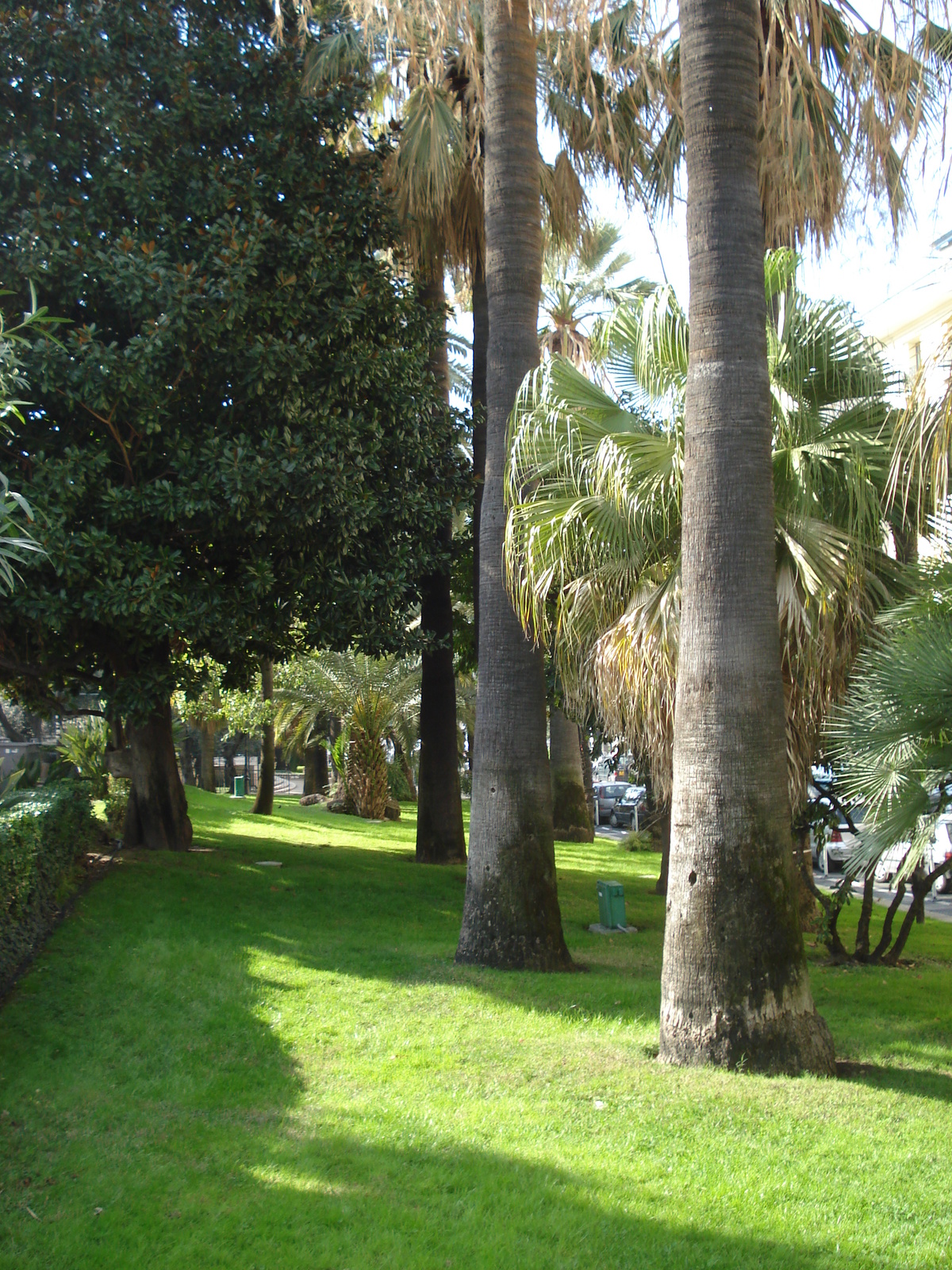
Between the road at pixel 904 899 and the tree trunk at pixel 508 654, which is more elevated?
the tree trunk at pixel 508 654

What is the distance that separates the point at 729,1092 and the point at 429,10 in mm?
10356

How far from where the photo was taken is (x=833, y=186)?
10000 millimetres

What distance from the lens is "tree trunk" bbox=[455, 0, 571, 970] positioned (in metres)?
9.02

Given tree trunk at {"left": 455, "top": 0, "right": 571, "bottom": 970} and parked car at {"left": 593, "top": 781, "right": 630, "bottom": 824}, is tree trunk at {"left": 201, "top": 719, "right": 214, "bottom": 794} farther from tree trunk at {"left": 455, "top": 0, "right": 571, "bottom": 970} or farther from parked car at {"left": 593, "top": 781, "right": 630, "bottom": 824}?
tree trunk at {"left": 455, "top": 0, "right": 571, "bottom": 970}

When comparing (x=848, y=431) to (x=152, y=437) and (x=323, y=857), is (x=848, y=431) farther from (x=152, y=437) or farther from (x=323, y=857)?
(x=323, y=857)

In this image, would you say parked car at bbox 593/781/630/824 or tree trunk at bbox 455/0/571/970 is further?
parked car at bbox 593/781/630/824

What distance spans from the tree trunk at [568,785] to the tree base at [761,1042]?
1534 centimetres

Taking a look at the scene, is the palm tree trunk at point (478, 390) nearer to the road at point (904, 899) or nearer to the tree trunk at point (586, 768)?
the road at point (904, 899)

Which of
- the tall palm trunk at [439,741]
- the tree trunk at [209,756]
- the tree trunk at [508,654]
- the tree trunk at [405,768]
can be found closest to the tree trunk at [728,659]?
the tree trunk at [508,654]

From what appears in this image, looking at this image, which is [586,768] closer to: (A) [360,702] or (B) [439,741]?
(A) [360,702]

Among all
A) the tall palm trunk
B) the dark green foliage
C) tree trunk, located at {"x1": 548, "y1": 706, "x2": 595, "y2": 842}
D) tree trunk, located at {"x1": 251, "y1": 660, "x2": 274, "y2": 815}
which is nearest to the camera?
the dark green foliage

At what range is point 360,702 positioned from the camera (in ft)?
77.4

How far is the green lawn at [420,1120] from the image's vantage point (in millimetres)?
4133

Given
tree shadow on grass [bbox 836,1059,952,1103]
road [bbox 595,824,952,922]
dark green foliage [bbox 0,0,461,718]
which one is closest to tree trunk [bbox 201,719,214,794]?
road [bbox 595,824,952,922]
